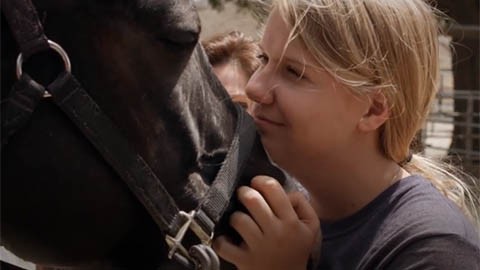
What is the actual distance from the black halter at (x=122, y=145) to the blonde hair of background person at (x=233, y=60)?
1.01 m

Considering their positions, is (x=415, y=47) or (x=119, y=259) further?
(x=415, y=47)

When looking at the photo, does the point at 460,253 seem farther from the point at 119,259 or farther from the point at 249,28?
the point at 249,28

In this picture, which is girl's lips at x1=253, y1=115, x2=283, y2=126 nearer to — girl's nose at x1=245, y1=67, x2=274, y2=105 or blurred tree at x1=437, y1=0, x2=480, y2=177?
girl's nose at x1=245, y1=67, x2=274, y2=105

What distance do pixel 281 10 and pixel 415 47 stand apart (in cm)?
24

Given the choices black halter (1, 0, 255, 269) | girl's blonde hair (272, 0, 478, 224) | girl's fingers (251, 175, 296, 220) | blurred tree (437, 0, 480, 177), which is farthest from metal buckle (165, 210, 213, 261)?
blurred tree (437, 0, 480, 177)

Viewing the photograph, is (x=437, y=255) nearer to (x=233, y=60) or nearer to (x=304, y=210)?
(x=304, y=210)

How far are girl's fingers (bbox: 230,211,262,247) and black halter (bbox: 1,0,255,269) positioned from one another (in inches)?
1.3

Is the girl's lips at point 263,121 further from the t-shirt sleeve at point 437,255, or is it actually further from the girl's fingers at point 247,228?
the t-shirt sleeve at point 437,255

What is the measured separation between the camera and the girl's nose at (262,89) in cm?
162

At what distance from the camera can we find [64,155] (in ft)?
4.53

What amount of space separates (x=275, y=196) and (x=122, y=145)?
10.2 inches

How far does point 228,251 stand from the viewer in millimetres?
1511

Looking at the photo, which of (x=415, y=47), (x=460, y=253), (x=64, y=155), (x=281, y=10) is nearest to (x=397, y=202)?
→ (x=460, y=253)

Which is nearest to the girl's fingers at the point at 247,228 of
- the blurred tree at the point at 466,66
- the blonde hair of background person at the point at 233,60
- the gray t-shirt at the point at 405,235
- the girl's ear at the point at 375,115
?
the gray t-shirt at the point at 405,235
